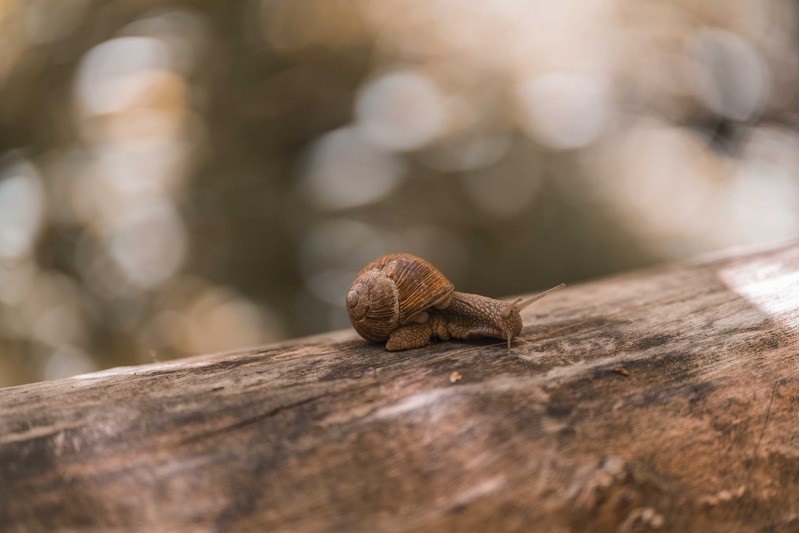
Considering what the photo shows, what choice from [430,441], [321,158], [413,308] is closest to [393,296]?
[413,308]

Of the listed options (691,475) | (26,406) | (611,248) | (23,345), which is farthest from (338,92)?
(691,475)

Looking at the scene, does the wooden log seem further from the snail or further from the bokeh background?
the bokeh background

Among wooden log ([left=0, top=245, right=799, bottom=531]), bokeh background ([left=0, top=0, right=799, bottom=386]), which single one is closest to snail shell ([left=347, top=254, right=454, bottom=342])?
wooden log ([left=0, top=245, right=799, bottom=531])

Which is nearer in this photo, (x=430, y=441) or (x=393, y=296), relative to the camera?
(x=430, y=441)

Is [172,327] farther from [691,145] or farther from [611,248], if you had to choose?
[691,145]

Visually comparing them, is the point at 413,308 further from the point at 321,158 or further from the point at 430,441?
the point at 321,158

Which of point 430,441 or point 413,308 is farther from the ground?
point 413,308

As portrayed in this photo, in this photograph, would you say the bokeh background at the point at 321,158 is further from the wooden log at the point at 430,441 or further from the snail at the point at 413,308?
the wooden log at the point at 430,441
